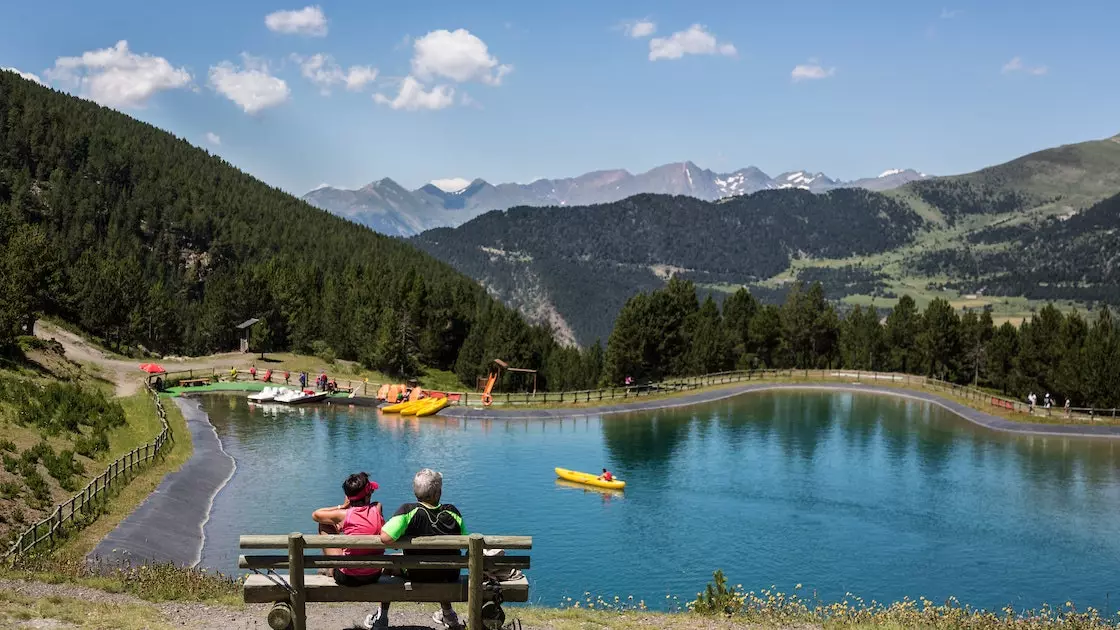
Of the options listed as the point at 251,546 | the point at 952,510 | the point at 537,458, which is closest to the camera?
the point at 251,546

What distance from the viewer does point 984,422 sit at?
89875 millimetres

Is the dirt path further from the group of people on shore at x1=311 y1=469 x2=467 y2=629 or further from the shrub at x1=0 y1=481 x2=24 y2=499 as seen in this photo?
the group of people on shore at x1=311 y1=469 x2=467 y2=629

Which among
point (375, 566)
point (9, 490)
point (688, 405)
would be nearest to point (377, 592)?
point (375, 566)

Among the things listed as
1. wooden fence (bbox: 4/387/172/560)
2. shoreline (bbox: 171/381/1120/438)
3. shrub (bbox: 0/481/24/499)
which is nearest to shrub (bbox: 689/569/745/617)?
wooden fence (bbox: 4/387/172/560)

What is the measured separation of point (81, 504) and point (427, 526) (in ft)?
106

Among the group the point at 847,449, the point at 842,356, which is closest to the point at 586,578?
the point at 847,449

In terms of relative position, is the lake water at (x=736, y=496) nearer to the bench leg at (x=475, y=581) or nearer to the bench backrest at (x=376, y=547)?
the bench leg at (x=475, y=581)

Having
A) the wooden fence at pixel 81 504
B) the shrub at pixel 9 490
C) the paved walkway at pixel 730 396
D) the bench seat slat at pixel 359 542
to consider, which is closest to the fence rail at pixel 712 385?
the paved walkway at pixel 730 396

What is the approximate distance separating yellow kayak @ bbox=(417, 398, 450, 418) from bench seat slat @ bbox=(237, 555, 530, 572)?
240 ft

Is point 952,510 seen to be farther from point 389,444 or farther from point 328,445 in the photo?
point 328,445

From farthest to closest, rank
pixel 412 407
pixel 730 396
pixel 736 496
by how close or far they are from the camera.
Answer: pixel 730 396
pixel 412 407
pixel 736 496

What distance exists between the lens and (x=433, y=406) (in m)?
88.5

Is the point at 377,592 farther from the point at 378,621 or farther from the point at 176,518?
the point at 176,518

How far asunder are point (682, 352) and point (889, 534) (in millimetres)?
71206
